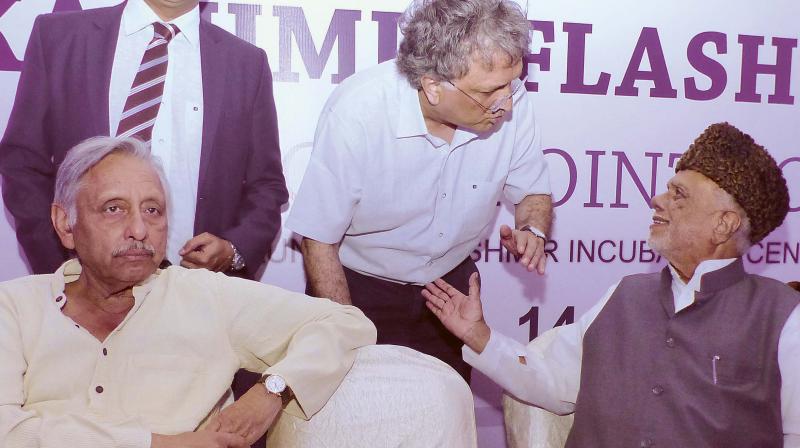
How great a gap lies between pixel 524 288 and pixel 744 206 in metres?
1.43

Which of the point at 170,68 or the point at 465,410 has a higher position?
the point at 170,68

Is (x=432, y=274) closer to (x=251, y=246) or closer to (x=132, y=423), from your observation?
(x=251, y=246)

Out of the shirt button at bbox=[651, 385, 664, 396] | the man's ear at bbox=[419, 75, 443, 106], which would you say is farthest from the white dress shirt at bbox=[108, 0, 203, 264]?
the shirt button at bbox=[651, 385, 664, 396]

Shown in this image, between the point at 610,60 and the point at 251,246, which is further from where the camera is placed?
the point at 610,60

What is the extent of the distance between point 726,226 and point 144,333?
147cm

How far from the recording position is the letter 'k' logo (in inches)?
111

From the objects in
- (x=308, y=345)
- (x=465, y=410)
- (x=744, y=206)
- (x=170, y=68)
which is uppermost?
(x=170, y=68)

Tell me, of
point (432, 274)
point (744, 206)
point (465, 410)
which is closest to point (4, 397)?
point (465, 410)

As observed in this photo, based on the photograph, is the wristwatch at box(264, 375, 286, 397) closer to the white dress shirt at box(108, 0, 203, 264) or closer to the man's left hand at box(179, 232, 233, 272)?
the man's left hand at box(179, 232, 233, 272)

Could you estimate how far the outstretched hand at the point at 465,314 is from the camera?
209 cm

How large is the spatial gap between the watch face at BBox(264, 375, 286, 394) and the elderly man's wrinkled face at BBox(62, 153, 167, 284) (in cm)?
40

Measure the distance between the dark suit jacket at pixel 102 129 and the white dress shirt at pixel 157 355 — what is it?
646 mm

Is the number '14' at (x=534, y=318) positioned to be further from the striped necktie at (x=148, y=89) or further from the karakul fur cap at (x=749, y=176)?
the striped necktie at (x=148, y=89)

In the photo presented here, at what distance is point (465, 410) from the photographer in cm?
193
